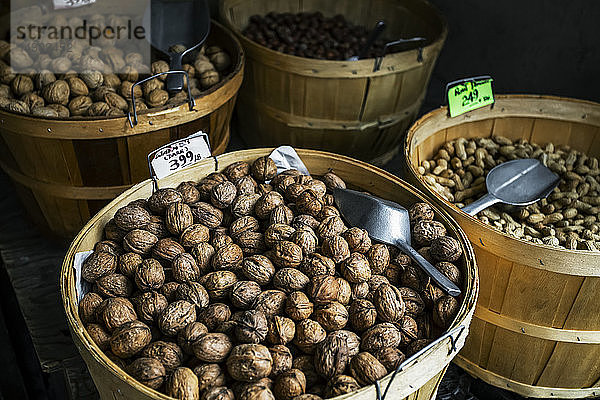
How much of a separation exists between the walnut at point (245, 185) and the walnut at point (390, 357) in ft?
2.21

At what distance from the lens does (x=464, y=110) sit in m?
2.15

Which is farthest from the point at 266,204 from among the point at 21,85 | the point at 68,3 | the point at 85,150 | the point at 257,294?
the point at 68,3

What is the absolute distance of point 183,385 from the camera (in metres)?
1.12

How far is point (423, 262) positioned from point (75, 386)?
1.22 meters

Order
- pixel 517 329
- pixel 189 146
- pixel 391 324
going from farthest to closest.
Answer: pixel 189 146
pixel 517 329
pixel 391 324

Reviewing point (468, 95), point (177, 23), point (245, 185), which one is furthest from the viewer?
point (177, 23)

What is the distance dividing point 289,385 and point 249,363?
3.8 inches

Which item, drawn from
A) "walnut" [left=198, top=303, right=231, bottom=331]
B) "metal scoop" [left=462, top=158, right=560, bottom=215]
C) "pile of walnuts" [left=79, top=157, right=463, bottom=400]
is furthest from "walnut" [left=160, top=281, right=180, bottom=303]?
"metal scoop" [left=462, top=158, right=560, bottom=215]

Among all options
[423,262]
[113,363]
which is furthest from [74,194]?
[423,262]

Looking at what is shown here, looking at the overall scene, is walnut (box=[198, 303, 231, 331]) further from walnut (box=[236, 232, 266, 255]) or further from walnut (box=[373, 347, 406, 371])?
walnut (box=[373, 347, 406, 371])

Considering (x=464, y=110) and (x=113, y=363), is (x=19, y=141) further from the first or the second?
(x=464, y=110)

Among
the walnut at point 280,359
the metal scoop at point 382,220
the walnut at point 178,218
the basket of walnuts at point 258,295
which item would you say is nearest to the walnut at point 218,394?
the basket of walnuts at point 258,295

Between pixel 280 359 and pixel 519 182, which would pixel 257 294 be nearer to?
pixel 280 359

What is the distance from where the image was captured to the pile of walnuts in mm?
1184
